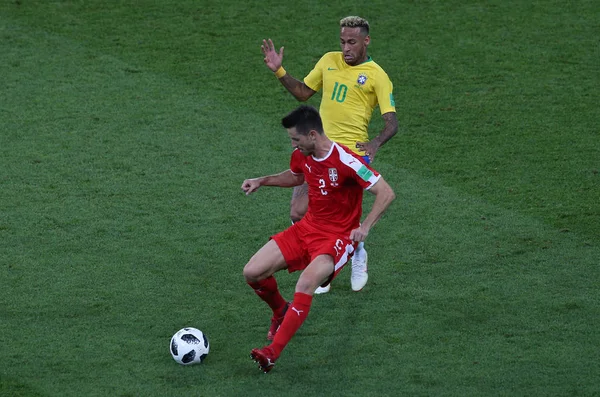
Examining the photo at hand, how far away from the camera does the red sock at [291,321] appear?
275 inches

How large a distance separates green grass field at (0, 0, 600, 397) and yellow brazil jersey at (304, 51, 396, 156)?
49.2 inches

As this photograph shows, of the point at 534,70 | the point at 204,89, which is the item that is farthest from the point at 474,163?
the point at 204,89

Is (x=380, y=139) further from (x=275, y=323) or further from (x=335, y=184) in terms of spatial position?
(x=275, y=323)

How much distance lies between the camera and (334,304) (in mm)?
8250

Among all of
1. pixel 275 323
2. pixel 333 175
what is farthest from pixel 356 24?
pixel 275 323

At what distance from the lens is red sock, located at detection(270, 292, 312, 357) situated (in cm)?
698

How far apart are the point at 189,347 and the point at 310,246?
3.78ft

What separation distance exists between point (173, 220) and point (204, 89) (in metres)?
3.21

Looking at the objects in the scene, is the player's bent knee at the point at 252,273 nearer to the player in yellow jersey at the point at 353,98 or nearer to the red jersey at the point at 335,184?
the red jersey at the point at 335,184

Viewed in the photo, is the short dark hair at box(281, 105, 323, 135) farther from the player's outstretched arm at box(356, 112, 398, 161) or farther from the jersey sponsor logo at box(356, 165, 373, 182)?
the player's outstretched arm at box(356, 112, 398, 161)

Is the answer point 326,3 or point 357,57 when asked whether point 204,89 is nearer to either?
point 326,3

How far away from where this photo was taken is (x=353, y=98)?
28.1 ft

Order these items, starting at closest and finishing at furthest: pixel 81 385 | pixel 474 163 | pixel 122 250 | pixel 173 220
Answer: pixel 81 385 < pixel 122 250 < pixel 173 220 < pixel 474 163

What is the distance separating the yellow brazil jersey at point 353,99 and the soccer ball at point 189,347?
7.39 ft
